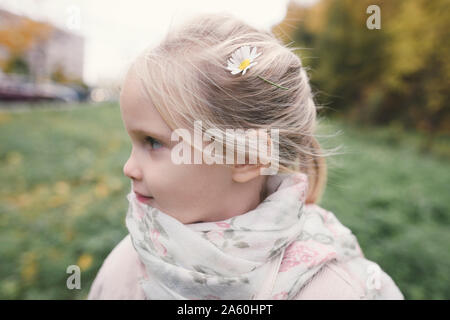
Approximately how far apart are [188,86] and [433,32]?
9.74 metres

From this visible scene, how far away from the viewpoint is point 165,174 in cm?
110

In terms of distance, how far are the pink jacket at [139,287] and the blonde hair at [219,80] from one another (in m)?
0.47

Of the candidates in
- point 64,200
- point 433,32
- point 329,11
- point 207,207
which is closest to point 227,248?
point 207,207

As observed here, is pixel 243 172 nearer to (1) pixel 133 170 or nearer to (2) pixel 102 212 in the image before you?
(1) pixel 133 170

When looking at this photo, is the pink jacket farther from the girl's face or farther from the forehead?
the forehead

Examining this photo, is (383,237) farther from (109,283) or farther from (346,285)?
(109,283)

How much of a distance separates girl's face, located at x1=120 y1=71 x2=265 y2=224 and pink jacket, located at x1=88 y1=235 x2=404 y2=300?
1.14ft

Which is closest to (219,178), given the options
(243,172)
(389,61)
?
(243,172)

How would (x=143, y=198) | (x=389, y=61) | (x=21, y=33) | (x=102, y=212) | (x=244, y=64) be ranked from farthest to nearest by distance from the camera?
(x=21, y=33)
(x=389, y=61)
(x=102, y=212)
(x=143, y=198)
(x=244, y=64)

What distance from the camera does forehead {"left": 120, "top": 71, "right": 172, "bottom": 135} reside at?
1.07 m

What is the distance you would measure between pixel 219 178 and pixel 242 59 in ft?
1.27

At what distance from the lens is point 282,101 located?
3.85 ft

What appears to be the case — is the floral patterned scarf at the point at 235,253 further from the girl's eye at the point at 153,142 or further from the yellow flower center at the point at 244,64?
the yellow flower center at the point at 244,64

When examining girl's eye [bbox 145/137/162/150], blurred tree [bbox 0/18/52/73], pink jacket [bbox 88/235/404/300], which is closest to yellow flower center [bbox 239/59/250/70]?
girl's eye [bbox 145/137/162/150]
